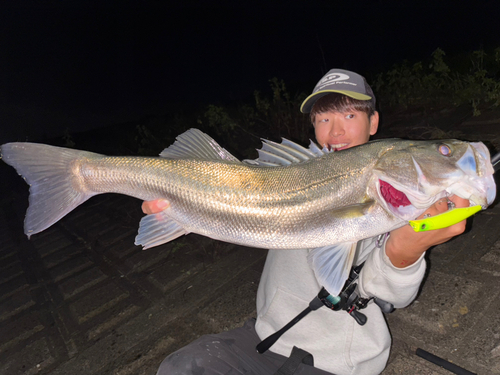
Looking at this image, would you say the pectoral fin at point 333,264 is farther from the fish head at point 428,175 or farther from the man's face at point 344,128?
the man's face at point 344,128

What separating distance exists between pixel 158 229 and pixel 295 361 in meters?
1.30

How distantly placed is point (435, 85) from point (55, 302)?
897 cm

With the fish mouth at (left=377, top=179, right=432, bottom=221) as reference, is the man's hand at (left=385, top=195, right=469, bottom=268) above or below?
below

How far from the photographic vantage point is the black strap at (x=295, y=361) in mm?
1982

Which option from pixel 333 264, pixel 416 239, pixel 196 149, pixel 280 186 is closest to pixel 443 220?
pixel 416 239

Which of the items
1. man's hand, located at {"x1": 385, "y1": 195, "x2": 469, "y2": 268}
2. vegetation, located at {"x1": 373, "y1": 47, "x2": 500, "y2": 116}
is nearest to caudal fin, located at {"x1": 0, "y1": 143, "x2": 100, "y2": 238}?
man's hand, located at {"x1": 385, "y1": 195, "x2": 469, "y2": 268}

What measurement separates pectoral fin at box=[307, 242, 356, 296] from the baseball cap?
1.16 m

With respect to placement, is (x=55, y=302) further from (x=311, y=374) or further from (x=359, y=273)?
(x=359, y=273)

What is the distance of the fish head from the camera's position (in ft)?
5.04

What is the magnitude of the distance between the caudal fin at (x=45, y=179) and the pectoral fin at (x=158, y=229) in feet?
1.55

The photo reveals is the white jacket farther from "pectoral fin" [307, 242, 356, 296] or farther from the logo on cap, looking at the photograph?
the logo on cap

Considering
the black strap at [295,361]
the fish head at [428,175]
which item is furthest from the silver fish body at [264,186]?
the black strap at [295,361]

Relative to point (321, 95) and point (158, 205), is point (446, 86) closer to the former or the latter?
point (321, 95)

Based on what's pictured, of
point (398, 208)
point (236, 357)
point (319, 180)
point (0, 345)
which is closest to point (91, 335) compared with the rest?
point (0, 345)
